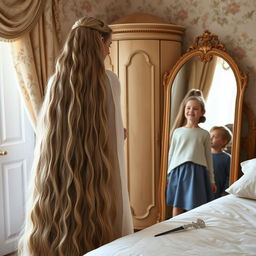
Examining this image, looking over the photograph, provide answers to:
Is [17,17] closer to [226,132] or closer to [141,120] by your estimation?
[141,120]

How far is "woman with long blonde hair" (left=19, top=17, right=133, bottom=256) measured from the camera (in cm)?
176

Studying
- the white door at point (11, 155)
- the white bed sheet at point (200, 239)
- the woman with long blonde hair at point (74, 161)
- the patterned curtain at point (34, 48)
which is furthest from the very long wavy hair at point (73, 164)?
the white door at point (11, 155)

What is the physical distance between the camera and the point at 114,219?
1872 millimetres

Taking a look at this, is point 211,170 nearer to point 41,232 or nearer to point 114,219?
point 114,219

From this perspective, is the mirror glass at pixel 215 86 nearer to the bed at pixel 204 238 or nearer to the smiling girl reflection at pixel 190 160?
the smiling girl reflection at pixel 190 160

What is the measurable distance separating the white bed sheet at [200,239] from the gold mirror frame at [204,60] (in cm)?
92

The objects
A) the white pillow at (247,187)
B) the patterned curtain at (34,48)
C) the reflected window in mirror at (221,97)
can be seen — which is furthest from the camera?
the reflected window in mirror at (221,97)

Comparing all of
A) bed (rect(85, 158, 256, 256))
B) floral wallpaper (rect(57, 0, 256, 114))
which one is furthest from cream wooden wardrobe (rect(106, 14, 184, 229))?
bed (rect(85, 158, 256, 256))

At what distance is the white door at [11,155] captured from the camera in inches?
117

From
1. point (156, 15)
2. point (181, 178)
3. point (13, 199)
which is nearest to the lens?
point (13, 199)

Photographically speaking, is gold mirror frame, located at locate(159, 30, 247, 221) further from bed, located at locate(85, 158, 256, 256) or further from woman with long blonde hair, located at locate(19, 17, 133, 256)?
woman with long blonde hair, located at locate(19, 17, 133, 256)

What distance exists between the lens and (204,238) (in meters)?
1.75

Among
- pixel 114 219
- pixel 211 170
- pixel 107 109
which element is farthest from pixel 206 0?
pixel 114 219

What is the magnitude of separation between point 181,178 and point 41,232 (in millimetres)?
1696
